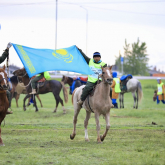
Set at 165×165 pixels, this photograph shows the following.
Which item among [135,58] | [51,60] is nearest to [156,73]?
[135,58]

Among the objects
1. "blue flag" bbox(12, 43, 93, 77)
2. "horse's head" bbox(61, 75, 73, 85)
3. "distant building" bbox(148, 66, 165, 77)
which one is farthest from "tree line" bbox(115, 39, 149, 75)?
"blue flag" bbox(12, 43, 93, 77)

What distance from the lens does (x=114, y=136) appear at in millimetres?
11562

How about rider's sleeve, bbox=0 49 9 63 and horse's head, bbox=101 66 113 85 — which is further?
rider's sleeve, bbox=0 49 9 63

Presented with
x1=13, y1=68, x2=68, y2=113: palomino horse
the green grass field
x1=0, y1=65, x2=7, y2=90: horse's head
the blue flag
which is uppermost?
the blue flag

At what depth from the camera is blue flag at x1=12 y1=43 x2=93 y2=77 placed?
449 inches

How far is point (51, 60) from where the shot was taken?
11844 millimetres

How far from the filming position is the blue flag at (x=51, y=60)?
1140 centimetres

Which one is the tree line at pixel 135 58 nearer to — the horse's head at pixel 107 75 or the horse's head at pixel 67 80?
the horse's head at pixel 67 80

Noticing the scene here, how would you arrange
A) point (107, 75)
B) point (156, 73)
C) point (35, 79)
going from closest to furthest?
point (107, 75)
point (35, 79)
point (156, 73)

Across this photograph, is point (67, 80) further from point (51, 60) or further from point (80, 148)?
point (80, 148)

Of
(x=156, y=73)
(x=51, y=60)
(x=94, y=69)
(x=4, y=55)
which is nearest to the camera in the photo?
(x=4, y=55)

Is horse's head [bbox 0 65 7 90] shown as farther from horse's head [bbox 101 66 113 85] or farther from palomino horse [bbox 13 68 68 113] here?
palomino horse [bbox 13 68 68 113]

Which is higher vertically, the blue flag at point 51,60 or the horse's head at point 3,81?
the blue flag at point 51,60

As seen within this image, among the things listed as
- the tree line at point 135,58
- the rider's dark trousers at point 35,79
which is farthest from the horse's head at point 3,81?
the tree line at point 135,58
